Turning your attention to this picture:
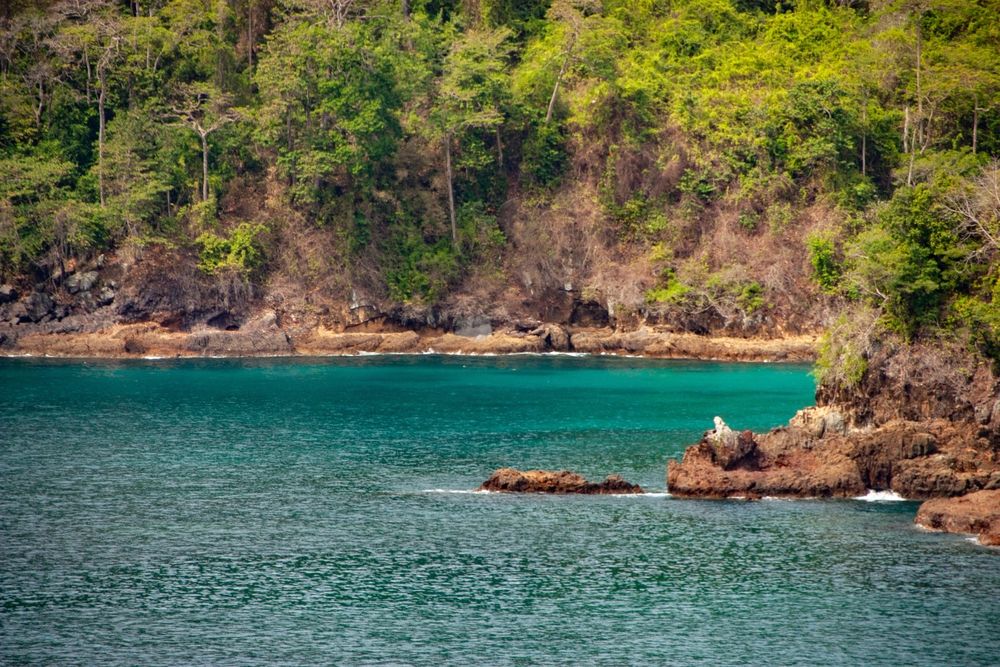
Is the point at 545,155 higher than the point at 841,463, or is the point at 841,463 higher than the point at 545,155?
the point at 545,155

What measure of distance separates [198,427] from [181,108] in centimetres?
3573

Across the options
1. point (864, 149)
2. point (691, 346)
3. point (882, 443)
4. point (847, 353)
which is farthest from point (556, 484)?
point (864, 149)

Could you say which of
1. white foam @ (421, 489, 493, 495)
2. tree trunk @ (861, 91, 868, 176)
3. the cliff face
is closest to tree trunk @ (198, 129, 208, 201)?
tree trunk @ (861, 91, 868, 176)

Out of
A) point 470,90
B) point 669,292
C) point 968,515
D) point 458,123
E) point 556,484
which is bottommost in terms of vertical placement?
point 968,515

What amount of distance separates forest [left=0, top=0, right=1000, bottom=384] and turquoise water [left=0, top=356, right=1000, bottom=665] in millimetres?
25247

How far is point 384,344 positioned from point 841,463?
1756 inches

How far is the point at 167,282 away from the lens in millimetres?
89938

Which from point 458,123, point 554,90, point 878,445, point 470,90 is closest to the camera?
point 878,445

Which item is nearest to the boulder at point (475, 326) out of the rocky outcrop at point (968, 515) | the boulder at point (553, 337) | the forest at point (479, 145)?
the forest at point (479, 145)

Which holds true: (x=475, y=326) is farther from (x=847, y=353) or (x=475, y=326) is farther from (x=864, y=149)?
(x=847, y=353)

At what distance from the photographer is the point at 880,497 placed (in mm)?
48906

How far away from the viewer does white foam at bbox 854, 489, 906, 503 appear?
159 feet

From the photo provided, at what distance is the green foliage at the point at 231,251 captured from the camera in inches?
3568

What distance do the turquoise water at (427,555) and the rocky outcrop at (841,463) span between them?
114cm
